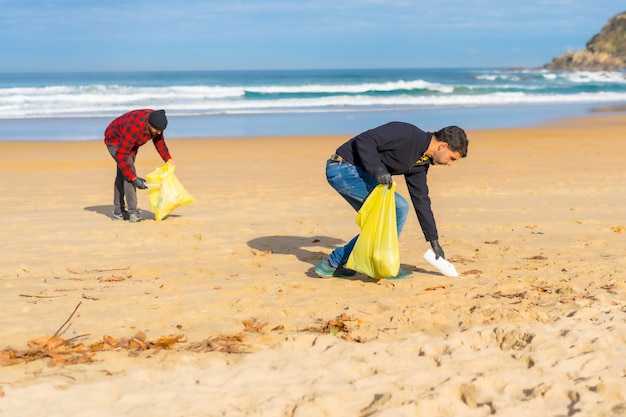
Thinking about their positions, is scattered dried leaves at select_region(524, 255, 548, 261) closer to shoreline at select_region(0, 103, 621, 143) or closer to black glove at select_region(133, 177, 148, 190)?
black glove at select_region(133, 177, 148, 190)

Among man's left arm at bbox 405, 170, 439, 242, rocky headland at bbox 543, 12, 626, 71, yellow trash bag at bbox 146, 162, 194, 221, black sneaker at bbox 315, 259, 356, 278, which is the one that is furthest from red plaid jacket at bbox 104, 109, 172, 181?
rocky headland at bbox 543, 12, 626, 71

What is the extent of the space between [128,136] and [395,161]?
12.2 feet

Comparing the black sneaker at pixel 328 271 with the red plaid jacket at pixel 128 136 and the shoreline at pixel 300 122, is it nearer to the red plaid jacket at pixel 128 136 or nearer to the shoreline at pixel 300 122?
the red plaid jacket at pixel 128 136

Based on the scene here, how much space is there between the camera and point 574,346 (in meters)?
3.98

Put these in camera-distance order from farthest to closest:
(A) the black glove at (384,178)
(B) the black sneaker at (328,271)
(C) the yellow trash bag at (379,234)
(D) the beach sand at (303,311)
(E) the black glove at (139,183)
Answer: (E) the black glove at (139,183), (B) the black sneaker at (328,271), (C) the yellow trash bag at (379,234), (A) the black glove at (384,178), (D) the beach sand at (303,311)

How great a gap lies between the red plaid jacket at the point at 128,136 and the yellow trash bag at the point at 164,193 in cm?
26

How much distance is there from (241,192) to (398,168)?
17.0 ft

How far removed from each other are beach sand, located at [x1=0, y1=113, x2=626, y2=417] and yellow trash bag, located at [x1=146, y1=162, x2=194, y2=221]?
0.56 ft

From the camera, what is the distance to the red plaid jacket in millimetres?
7891

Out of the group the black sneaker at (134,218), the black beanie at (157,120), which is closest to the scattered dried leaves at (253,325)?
the black beanie at (157,120)

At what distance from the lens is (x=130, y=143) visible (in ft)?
26.0

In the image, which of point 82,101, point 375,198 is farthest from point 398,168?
point 82,101

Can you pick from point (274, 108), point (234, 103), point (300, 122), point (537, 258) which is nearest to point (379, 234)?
point (537, 258)

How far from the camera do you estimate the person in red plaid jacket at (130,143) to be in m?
7.87
